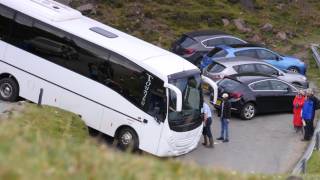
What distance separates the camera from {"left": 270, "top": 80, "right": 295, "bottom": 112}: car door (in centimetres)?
2612

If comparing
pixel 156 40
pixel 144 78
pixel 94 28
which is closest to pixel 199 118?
pixel 144 78

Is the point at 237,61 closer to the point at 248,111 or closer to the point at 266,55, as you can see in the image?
the point at 248,111

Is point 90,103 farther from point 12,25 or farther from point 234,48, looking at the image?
point 234,48

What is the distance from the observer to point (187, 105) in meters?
19.6

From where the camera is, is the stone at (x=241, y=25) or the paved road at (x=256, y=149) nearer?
the paved road at (x=256, y=149)

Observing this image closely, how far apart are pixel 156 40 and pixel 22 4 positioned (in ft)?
52.1

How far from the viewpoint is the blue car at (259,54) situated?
30078 mm

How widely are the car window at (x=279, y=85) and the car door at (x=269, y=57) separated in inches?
203

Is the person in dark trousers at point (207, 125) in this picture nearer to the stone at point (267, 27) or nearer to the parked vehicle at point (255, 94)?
the parked vehicle at point (255, 94)

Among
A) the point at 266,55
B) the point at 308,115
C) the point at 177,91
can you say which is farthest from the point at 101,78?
the point at 266,55

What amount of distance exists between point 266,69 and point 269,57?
3020mm

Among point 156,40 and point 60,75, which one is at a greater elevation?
point 60,75

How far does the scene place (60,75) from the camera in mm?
19719

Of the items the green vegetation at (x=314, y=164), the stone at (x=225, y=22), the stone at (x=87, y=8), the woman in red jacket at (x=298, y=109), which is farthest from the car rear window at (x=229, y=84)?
the stone at (x=225, y=22)
